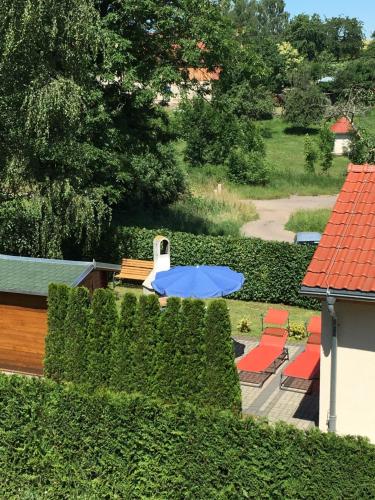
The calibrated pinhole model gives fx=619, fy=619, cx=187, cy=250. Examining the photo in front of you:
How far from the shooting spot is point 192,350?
10.0m

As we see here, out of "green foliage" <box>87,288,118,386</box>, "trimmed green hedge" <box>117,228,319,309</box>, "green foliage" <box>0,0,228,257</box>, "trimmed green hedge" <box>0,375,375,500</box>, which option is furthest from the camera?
"trimmed green hedge" <box>117,228,319,309</box>

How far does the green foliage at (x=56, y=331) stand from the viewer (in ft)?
36.7

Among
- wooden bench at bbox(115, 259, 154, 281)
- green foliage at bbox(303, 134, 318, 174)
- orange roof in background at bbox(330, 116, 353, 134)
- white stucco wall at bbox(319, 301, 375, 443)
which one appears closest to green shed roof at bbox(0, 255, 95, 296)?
white stucco wall at bbox(319, 301, 375, 443)

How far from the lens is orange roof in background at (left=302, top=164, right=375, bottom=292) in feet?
31.1

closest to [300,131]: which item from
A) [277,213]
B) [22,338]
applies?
[277,213]

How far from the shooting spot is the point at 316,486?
7.67m

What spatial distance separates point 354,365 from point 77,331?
4744mm

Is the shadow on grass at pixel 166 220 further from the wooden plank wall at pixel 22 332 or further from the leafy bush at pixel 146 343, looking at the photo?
the leafy bush at pixel 146 343

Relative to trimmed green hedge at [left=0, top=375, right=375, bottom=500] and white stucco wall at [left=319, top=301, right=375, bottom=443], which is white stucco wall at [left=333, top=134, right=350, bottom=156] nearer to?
white stucco wall at [left=319, top=301, right=375, bottom=443]

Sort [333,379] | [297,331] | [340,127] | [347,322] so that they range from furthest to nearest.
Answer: [340,127]
[297,331]
[333,379]
[347,322]

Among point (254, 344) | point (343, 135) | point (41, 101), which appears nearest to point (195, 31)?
point (41, 101)

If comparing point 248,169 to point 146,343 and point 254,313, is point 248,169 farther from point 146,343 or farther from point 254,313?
point 146,343

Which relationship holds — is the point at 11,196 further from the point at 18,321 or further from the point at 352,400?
the point at 352,400

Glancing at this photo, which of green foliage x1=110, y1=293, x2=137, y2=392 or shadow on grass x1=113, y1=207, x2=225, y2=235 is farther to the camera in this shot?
shadow on grass x1=113, y1=207, x2=225, y2=235
